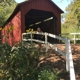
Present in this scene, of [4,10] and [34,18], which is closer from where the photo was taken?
[34,18]

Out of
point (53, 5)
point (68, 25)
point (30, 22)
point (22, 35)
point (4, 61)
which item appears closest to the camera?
point (4, 61)

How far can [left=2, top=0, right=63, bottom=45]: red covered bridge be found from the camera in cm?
1238

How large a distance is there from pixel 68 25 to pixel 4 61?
929 inches

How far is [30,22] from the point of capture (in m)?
18.8

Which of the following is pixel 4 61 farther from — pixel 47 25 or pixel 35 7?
pixel 47 25

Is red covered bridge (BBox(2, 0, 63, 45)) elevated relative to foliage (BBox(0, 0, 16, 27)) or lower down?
lower down

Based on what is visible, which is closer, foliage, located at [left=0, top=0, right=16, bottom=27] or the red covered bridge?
the red covered bridge

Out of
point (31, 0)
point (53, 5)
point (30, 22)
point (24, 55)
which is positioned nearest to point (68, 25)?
point (30, 22)

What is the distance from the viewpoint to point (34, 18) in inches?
683

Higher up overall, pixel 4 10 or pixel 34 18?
pixel 4 10

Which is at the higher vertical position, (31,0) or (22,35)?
(31,0)

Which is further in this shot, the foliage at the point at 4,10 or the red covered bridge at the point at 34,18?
the foliage at the point at 4,10

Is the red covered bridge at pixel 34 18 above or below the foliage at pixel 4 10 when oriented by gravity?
below

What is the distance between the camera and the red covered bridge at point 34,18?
12375 millimetres
